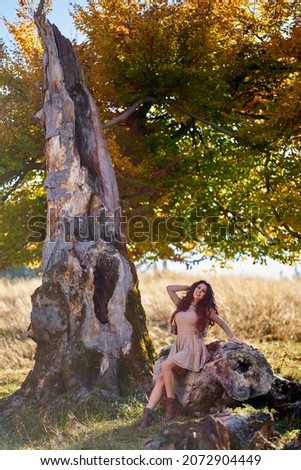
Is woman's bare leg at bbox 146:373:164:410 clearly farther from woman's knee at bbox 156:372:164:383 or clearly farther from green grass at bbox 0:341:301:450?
green grass at bbox 0:341:301:450

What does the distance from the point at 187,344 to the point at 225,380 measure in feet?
2.33

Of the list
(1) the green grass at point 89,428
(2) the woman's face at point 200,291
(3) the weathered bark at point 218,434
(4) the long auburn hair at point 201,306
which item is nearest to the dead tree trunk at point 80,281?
(1) the green grass at point 89,428

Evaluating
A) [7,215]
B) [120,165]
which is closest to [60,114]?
[120,165]

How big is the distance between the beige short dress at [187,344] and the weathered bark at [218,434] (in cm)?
146

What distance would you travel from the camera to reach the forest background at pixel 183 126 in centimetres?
1495

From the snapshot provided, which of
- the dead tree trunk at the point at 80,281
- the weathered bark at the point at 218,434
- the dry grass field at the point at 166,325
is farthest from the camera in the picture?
the dead tree trunk at the point at 80,281

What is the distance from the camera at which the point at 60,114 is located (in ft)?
43.6

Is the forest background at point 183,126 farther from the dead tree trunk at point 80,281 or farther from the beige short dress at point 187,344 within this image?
the beige short dress at point 187,344

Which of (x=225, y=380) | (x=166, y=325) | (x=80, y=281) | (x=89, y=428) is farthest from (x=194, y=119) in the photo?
(x=89, y=428)

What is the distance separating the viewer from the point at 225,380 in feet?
32.6

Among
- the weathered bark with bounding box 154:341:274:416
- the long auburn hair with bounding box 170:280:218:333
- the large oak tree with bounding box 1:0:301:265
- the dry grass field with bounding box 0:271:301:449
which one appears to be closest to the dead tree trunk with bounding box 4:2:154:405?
the dry grass field with bounding box 0:271:301:449

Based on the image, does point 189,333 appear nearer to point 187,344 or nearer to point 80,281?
point 187,344

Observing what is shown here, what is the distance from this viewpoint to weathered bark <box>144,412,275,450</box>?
781 cm

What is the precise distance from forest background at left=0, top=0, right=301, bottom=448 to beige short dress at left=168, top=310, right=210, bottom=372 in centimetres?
558
